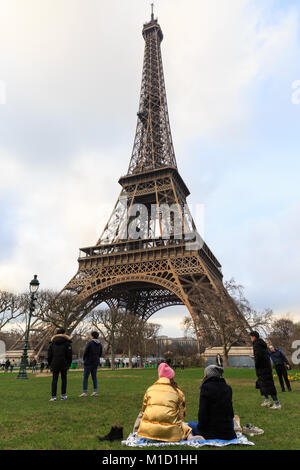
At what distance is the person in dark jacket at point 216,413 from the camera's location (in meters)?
4.66

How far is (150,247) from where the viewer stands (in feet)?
128

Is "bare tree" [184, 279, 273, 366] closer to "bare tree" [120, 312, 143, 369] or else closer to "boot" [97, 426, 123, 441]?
"bare tree" [120, 312, 143, 369]

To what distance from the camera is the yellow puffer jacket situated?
4559 mm

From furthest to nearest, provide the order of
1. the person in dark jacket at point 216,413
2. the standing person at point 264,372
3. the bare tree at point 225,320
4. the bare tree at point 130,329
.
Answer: the bare tree at point 130,329, the bare tree at point 225,320, the standing person at point 264,372, the person in dark jacket at point 216,413

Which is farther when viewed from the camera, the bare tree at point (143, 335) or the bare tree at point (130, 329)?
the bare tree at point (143, 335)

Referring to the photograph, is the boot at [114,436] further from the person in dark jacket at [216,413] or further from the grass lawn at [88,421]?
the person in dark jacket at [216,413]

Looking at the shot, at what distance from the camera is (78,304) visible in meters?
34.5

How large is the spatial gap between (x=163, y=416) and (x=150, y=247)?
34.4 m

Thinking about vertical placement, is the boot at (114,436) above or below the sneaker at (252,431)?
above

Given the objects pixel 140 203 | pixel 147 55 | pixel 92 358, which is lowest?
pixel 92 358

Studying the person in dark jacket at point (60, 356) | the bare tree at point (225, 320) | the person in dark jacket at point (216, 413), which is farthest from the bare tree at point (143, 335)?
the person in dark jacket at point (216, 413)
